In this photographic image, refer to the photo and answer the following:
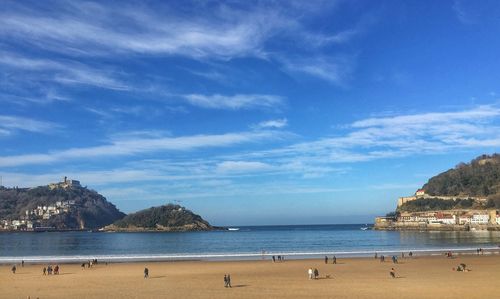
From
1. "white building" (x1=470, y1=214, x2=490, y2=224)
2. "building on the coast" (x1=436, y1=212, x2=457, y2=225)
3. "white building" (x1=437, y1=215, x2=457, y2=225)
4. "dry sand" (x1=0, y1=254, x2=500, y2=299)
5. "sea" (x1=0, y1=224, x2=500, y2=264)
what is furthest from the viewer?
"building on the coast" (x1=436, y1=212, x2=457, y2=225)

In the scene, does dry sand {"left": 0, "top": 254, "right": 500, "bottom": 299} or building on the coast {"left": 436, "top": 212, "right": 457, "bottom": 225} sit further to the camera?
building on the coast {"left": 436, "top": 212, "right": 457, "bottom": 225}

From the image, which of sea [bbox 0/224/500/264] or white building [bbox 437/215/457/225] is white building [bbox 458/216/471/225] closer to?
white building [bbox 437/215/457/225]

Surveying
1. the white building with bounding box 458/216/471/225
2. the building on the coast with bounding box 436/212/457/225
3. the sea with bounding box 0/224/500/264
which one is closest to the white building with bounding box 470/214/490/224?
the white building with bounding box 458/216/471/225

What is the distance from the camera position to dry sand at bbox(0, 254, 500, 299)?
94.8 feet

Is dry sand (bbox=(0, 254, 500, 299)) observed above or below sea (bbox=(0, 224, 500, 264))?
above

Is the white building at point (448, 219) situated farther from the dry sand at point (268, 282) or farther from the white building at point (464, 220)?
the dry sand at point (268, 282)

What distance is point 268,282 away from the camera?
34875mm

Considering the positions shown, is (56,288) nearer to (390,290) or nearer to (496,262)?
(390,290)

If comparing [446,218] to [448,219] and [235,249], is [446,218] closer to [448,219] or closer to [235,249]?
[448,219]

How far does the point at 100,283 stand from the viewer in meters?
36.3

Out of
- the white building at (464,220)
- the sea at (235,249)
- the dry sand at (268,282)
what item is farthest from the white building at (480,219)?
the dry sand at (268,282)

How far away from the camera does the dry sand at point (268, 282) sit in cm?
2891

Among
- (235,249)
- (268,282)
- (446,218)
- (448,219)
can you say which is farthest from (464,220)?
(268,282)

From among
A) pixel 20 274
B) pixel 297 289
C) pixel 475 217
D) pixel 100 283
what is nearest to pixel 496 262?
pixel 297 289
